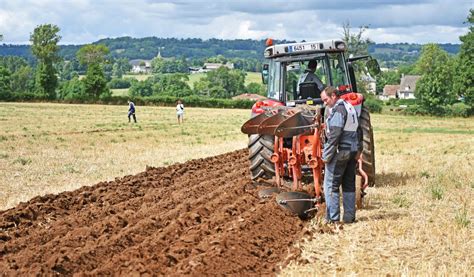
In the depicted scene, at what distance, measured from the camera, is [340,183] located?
9516mm

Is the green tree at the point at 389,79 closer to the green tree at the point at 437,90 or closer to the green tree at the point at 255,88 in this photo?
the green tree at the point at 255,88

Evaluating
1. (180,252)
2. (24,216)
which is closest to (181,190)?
(24,216)

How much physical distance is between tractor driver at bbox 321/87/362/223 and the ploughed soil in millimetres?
575

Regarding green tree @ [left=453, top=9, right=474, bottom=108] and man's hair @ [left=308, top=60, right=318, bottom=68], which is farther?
green tree @ [left=453, top=9, right=474, bottom=108]

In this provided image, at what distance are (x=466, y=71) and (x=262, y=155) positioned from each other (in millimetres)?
65011

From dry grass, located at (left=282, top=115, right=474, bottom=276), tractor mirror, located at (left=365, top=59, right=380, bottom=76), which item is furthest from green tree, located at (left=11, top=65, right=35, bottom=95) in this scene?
dry grass, located at (left=282, top=115, right=474, bottom=276)

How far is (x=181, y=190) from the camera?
12.2 metres

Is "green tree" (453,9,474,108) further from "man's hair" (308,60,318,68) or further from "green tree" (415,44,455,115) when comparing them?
"man's hair" (308,60,318,68)

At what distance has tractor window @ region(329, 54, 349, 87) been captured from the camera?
12633 mm

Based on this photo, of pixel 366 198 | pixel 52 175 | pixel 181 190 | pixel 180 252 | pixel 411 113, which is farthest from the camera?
pixel 411 113

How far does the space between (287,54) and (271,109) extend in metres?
1.19

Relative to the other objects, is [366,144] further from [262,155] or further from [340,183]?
[340,183]

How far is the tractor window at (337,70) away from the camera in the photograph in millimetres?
12633

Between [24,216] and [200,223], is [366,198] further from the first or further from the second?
[24,216]
